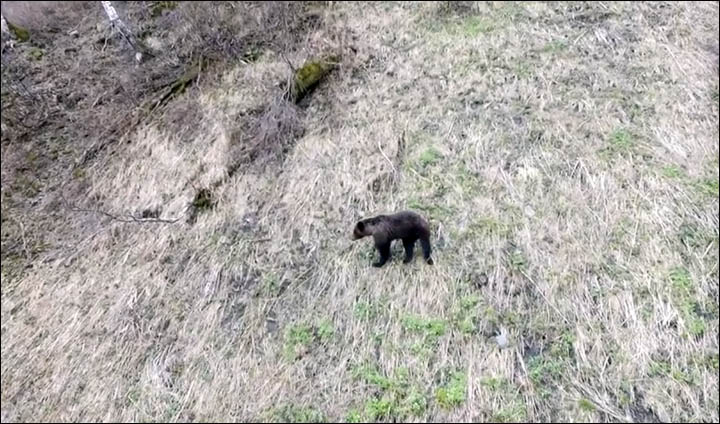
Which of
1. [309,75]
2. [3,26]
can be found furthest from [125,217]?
[3,26]

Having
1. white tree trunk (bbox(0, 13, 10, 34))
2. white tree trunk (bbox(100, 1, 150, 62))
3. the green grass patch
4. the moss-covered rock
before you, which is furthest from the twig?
white tree trunk (bbox(0, 13, 10, 34))

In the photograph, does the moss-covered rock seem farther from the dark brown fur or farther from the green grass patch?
the green grass patch

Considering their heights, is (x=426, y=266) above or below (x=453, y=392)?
above

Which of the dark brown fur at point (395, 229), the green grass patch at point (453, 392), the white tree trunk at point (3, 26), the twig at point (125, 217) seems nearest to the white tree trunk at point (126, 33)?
the white tree trunk at point (3, 26)

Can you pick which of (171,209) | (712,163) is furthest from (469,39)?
(171,209)

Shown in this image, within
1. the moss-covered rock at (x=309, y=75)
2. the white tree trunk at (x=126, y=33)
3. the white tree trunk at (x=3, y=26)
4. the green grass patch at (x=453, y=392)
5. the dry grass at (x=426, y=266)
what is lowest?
the green grass patch at (x=453, y=392)

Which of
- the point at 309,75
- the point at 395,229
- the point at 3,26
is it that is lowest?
the point at 395,229

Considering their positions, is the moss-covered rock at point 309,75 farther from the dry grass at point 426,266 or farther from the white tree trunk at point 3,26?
the white tree trunk at point 3,26

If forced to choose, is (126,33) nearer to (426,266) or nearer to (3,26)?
(3,26)
